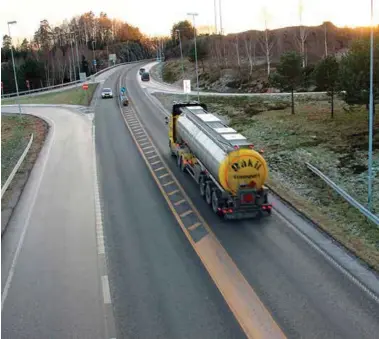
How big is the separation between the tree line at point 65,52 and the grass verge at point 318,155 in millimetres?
58266

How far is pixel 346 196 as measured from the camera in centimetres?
2331

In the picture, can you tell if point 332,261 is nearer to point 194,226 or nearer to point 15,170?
point 194,226

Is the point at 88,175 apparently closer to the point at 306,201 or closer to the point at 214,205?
the point at 214,205

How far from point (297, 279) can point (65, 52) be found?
457 ft

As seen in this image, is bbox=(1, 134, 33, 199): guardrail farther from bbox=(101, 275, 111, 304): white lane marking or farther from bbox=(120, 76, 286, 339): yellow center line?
bbox=(101, 275, 111, 304): white lane marking

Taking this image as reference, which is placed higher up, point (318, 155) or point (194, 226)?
point (318, 155)

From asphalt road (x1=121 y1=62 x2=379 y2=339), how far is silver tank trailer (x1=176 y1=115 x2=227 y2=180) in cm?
226

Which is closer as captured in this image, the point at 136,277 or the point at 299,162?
the point at 136,277

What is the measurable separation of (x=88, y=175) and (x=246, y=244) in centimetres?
1392

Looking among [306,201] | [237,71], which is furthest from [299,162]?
[237,71]

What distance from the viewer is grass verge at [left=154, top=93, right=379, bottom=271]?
20781 millimetres

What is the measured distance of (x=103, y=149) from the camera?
3650 cm

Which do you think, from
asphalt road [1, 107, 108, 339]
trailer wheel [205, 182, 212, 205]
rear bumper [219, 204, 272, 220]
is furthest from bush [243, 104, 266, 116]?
rear bumper [219, 204, 272, 220]

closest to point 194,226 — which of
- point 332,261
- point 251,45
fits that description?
point 332,261
